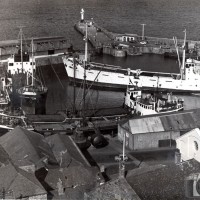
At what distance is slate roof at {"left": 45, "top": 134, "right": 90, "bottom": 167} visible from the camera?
33.5 meters

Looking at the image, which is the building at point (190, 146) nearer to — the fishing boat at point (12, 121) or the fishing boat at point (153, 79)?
the fishing boat at point (12, 121)

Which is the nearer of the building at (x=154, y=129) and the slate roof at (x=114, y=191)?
the slate roof at (x=114, y=191)

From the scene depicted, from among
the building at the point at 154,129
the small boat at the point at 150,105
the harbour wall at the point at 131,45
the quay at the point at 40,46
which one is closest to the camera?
the building at the point at 154,129

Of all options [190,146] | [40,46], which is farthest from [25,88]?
[190,146]

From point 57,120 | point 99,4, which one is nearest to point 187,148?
point 57,120

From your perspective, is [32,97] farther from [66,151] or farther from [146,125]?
[66,151]

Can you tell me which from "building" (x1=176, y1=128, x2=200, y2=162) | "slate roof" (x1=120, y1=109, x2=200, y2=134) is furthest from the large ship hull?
"building" (x1=176, y1=128, x2=200, y2=162)

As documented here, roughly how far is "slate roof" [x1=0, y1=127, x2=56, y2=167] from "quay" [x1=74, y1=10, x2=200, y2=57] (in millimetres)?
48225

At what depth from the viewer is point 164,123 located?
139 ft

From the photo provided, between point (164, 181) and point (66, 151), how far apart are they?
9.43 m

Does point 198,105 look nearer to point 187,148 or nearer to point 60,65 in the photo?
point 60,65

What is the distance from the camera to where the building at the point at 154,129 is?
136 ft

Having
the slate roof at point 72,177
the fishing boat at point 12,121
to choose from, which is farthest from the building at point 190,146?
the fishing boat at point 12,121

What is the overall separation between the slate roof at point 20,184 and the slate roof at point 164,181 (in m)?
4.76
